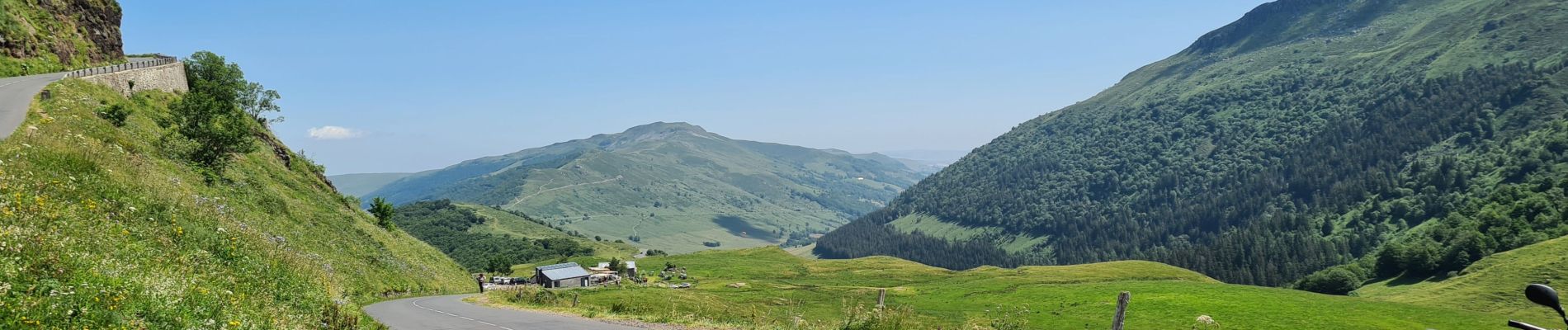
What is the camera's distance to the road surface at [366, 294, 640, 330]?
30.7 meters

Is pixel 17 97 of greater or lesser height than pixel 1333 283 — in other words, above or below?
above

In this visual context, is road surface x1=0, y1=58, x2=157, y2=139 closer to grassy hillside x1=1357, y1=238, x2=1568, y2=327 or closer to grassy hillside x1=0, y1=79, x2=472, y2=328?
grassy hillside x1=0, y1=79, x2=472, y2=328

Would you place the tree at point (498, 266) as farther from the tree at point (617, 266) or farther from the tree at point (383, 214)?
the tree at point (383, 214)

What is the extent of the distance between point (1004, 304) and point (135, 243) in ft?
257

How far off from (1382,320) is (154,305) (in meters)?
77.7

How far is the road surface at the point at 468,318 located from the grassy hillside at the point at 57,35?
5047 centimetres

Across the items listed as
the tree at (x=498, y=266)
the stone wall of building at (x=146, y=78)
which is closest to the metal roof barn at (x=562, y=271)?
the tree at (x=498, y=266)

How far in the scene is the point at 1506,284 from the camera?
276 ft

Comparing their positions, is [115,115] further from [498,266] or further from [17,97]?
[498,266]

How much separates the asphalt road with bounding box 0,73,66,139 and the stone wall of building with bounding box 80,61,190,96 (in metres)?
3.10

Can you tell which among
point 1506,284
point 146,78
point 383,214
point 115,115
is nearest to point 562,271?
point 383,214

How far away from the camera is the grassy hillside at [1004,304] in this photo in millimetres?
34125

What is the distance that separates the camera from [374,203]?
4070 inches

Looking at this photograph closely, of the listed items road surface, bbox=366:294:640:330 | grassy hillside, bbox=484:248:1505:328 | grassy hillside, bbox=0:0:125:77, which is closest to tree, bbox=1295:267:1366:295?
grassy hillside, bbox=484:248:1505:328
